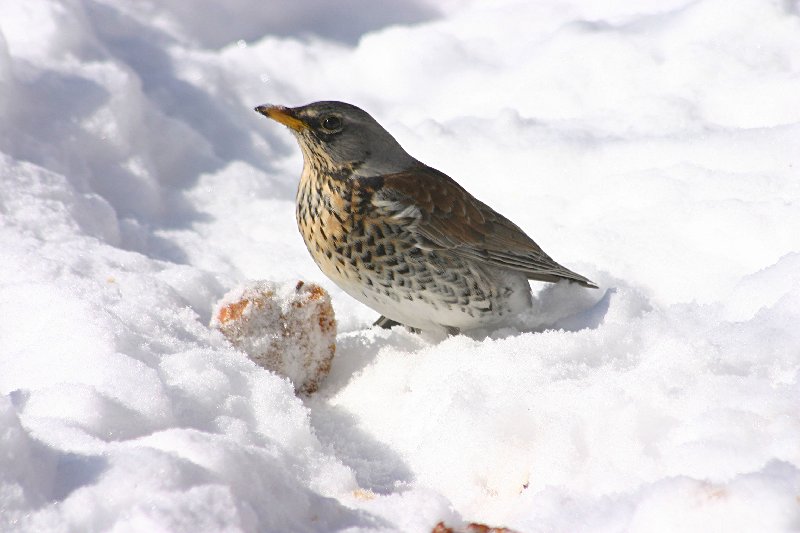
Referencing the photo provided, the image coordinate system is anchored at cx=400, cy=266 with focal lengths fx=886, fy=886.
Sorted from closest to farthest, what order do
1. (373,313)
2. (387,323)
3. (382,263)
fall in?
(382,263), (387,323), (373,313)

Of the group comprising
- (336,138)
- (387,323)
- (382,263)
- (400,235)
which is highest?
(336,138)

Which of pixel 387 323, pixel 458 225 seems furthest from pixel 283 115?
pixel 387 323

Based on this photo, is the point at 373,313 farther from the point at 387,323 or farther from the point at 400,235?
the point at 400,235

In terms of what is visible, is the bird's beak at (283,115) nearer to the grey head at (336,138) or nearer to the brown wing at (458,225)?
the grey head at (336,138)

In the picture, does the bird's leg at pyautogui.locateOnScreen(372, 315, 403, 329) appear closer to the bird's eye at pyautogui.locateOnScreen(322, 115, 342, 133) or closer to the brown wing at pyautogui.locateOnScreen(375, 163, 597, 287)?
the brown wing at pyautogui.locateOnScreen(375, 163, 597, 287)

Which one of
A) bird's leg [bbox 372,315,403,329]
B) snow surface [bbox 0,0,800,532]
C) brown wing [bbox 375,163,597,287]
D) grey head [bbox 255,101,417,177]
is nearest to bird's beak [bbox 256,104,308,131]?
grey head [bbox 255,101,417,177]

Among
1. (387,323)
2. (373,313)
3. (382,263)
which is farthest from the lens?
(373,313)

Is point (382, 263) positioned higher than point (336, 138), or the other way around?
point (336, 138)
